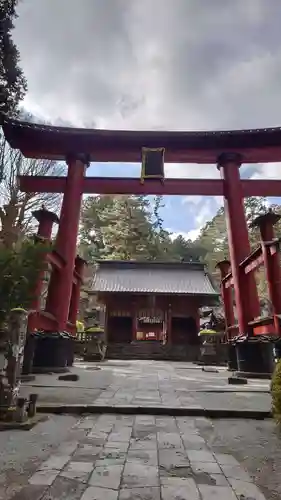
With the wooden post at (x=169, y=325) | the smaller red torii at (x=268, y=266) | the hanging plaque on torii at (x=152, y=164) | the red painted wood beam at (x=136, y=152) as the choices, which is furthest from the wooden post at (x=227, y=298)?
the wooden post at (x=169, y=325)

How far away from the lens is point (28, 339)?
7492 mm

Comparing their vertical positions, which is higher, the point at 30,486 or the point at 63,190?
the point at 63,190

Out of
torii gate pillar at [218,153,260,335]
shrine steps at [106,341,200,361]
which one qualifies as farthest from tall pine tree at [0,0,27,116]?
shrine steps at [106,341,200,361]

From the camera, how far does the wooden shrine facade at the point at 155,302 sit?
63.0 feet

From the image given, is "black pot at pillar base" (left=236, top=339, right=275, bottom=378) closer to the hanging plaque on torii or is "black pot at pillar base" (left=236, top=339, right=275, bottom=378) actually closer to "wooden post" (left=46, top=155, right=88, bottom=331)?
"wooden post" (left=46, top=155, right=88, bottom=331)

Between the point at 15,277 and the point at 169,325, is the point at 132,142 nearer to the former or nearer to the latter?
the point at 15,277

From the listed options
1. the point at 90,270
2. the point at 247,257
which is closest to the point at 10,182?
the point at 247,257

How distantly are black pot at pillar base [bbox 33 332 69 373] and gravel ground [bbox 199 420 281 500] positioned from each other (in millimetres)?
5732

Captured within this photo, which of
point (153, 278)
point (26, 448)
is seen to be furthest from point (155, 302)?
point (26, 448)

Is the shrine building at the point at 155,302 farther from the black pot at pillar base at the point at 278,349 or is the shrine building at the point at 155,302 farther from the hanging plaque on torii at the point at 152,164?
the black pot at pillar base at the point at 278,349

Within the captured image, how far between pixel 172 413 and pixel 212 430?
2.35 ft

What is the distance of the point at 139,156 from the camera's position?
36.8 ft

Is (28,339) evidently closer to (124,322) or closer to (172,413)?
(172,413)

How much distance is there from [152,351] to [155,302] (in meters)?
2.87
